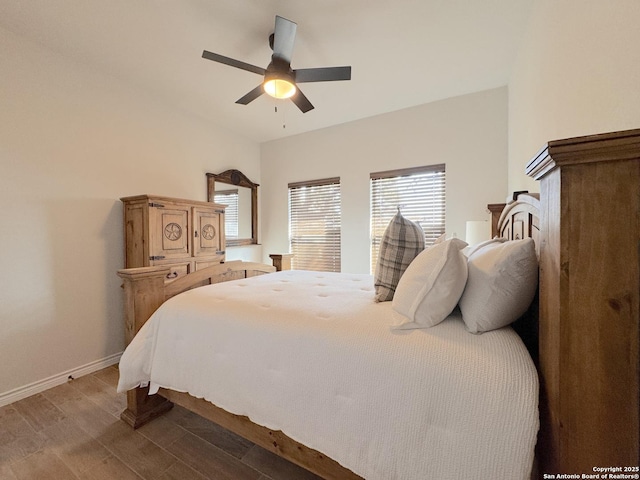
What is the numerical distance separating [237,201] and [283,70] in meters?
2.37

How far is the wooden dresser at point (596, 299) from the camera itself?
0.56 meters

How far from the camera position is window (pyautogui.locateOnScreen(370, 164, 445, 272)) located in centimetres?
320

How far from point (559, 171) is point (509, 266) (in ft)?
1.30

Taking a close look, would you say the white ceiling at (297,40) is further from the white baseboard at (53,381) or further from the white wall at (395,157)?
the white baseboard at (53,381)

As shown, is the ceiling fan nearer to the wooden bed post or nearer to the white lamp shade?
the wooden bed post

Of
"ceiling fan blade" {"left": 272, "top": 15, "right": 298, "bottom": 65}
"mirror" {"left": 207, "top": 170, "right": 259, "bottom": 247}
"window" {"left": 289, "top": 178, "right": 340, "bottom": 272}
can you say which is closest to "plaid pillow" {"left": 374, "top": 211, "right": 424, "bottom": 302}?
"ceiling fan blade" {"left": 272, "top": 15, "right": 298, "bottom": 65}

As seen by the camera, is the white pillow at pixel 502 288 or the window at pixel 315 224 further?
the window at pixel 315 224

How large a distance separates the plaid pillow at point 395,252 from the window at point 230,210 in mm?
2937

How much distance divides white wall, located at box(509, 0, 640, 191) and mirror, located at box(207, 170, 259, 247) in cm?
338

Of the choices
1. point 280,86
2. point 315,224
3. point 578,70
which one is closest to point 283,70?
point 280,86

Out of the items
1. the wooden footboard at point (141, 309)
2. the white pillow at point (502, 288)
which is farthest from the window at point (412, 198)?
the wooden footboard at point (141, 309)

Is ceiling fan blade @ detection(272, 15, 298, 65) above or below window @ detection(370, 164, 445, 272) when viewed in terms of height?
above

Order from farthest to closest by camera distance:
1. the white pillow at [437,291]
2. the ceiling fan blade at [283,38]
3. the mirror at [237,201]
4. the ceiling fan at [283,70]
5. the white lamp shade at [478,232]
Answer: the mirror at [237,201]
the white lamp shade at [478,232]
the ceiling fan at [283,70]
the ceiling fan blade at [283,38]
the white pillow at [437,291]

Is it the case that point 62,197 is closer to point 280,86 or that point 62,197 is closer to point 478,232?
point 280,86
